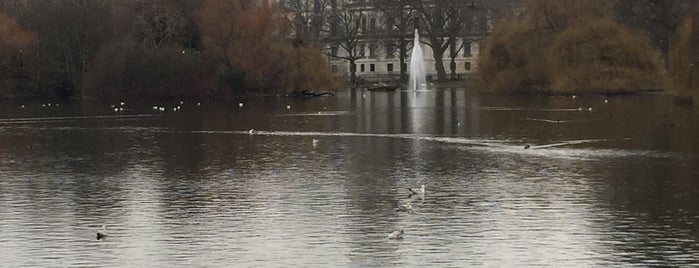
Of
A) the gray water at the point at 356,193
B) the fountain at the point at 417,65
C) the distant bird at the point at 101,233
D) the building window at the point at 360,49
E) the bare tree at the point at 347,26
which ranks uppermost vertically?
the bare tree at the point at 347,26

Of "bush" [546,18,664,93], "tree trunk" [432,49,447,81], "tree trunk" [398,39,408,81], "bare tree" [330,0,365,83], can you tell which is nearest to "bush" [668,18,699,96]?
"bush" [546,18,664,93]

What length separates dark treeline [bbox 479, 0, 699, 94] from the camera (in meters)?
80.9

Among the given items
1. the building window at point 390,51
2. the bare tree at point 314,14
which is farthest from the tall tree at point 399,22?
the bare tree at point 314,14

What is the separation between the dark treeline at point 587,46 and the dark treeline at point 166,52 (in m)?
16.8

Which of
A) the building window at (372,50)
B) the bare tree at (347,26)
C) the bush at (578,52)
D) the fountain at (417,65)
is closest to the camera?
the bush at (578,52)

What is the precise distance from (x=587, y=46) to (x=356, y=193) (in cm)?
5357

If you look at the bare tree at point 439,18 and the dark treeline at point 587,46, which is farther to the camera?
the bare tree at point 439,18

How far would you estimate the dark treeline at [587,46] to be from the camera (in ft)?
265

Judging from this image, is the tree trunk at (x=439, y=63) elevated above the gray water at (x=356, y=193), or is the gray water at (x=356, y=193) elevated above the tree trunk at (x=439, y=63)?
the tree trunk at (x=439, y=63)

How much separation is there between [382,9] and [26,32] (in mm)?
40014

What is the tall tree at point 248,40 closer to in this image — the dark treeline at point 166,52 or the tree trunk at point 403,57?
the dark treeline at point 166,52

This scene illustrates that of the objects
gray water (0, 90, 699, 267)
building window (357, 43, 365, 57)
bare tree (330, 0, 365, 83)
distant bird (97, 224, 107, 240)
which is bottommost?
gray water (0, 90, 699, 267)

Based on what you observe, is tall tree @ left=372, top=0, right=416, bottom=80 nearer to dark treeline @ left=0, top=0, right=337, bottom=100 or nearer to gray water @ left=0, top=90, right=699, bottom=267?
dark treeline @ left=0, top=0, right=337, bottom=100

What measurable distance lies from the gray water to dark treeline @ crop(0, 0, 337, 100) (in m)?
33.6
